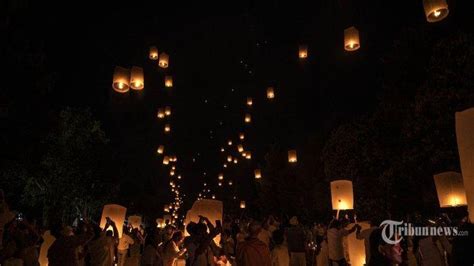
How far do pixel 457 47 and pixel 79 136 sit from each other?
19.3m

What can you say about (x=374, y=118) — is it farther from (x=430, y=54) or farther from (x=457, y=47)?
(x=457, y=47)

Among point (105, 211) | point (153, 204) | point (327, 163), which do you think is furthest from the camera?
point (153, 204)

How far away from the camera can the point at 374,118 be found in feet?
54.4

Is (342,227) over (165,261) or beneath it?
over

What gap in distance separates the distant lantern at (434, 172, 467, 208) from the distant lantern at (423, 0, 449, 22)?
3.46 meters

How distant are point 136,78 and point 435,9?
6.32 m

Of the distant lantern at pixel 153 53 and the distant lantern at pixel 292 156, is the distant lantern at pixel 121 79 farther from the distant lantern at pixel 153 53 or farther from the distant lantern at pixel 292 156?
the distant lantern at pixel 292 156

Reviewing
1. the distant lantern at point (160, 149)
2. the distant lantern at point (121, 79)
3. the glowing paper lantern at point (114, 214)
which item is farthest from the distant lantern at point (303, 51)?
the distant lantern at point (160, 149)

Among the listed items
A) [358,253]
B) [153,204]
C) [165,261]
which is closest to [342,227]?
[358,253]

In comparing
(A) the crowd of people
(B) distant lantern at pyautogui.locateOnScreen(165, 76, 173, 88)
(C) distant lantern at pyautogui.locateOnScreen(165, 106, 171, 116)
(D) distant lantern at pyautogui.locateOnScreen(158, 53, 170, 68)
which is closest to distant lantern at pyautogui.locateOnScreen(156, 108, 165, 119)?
(C) distant lantern at pyautogui.locateOnScreen(165, 106, 171, 116)

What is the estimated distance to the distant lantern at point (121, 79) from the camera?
8289mm

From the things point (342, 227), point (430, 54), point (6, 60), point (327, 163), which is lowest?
point (342, 227)

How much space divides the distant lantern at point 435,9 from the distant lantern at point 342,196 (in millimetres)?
5082

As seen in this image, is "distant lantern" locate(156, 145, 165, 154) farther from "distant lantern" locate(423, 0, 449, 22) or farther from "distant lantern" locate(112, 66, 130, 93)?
"distant lantern" locate(423, 0, 449, 22)
